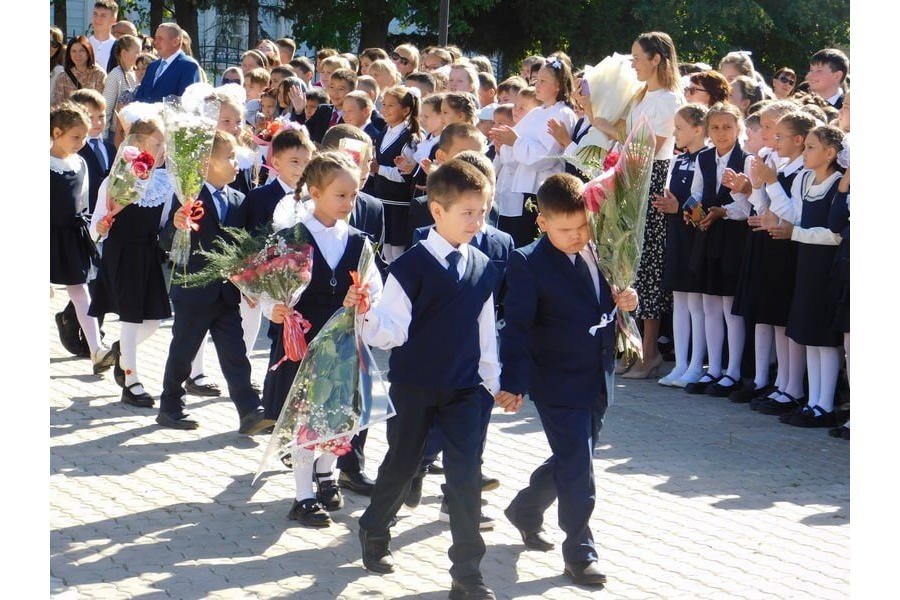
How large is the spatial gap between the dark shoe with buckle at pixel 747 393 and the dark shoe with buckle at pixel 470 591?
4429mm

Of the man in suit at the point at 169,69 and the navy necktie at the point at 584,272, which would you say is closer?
the navy necktie at the point at 584,272

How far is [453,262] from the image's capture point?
5578 millimetres

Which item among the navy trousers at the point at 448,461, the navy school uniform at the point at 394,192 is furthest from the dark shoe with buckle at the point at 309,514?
the navy school uniform at the point at 394,192

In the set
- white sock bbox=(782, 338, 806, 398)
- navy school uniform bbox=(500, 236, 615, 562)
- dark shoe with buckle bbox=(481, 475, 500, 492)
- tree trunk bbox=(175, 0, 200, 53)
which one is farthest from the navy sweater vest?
tree trunk bbox=(175, 0, 200, 53)

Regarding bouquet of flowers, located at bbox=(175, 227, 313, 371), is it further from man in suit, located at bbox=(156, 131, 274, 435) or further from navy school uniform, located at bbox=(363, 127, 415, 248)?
navy school uniform, located at bbox=(363, 127, 415, 248)

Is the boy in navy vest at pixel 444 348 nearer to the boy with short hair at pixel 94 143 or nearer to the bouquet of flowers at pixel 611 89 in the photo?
the bouquet of flowers at pixel 611 89

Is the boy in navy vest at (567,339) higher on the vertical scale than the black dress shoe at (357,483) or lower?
higher

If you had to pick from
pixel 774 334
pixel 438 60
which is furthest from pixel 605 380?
pixel 438 60

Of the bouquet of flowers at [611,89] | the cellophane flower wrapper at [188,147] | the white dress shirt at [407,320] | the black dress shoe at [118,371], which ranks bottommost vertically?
the black dress shoe at [118,371]

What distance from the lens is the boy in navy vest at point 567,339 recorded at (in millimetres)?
5602

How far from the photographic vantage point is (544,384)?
5.72 m

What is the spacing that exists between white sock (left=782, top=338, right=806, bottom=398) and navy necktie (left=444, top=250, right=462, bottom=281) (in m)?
4.18

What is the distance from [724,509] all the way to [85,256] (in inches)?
195

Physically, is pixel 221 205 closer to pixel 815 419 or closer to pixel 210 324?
pixel 210 324
